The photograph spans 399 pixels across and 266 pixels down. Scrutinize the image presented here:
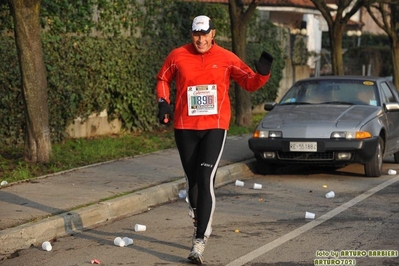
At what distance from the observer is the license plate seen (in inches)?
497

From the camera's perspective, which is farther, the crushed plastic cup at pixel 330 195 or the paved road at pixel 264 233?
the crushed plastic cup at pixel 330 195

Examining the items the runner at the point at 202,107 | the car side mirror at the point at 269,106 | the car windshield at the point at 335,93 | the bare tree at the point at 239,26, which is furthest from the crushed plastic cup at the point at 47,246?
the bare tree at the point at 239,26

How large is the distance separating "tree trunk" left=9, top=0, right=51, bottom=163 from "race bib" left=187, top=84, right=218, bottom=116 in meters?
5.10

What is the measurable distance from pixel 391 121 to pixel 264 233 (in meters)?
5.70

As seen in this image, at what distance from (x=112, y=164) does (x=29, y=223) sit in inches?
182

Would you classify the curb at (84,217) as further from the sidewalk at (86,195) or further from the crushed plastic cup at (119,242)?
the crushed plastic cup at (119,242)

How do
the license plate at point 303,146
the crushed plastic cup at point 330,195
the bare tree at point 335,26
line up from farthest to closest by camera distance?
the bare tree at point 335,26
the license plate at point 303,146
the crushed plastic cup at point 330,195

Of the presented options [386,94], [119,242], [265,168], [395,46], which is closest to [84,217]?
[119,242]

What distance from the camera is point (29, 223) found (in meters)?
8.76

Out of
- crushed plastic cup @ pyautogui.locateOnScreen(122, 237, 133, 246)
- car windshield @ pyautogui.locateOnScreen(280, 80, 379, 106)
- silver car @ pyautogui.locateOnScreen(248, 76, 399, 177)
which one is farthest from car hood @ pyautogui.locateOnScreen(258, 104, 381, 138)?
crushed plastic cup @ pyautogui.locateOnScreen(122, 237, 133, 246)

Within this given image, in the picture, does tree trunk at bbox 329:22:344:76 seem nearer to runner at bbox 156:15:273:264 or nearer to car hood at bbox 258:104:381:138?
car hood at bbox 258:104:381:138

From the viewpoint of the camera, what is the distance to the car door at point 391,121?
1384 cm

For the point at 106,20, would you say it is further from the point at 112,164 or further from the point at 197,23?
the point at 197,23

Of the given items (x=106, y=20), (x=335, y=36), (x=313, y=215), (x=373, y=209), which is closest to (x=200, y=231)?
(x=313, y=215)
